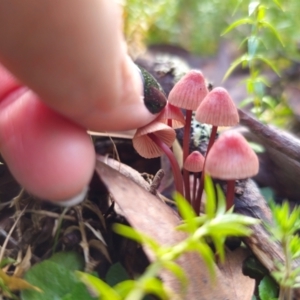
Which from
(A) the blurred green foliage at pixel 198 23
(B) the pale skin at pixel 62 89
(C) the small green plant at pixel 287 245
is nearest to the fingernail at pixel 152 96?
(B) the pale skin at pixel 62 89

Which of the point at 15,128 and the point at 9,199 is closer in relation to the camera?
the point at 15,128

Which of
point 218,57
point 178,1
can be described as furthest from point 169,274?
point 178,1

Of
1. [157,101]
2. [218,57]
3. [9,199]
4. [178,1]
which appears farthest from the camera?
[178,1]

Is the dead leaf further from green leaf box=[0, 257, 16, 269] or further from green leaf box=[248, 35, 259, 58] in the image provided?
green leaf box=[248, 35, 259, 58]

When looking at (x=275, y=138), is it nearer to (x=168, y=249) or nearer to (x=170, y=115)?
(x=170, y=115)

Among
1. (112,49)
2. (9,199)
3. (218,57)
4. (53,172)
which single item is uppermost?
(112,49)

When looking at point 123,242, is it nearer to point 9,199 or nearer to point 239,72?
point 9,199

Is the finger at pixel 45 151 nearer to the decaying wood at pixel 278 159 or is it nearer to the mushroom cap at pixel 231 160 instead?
the mushroom cap at pixel 231 160
